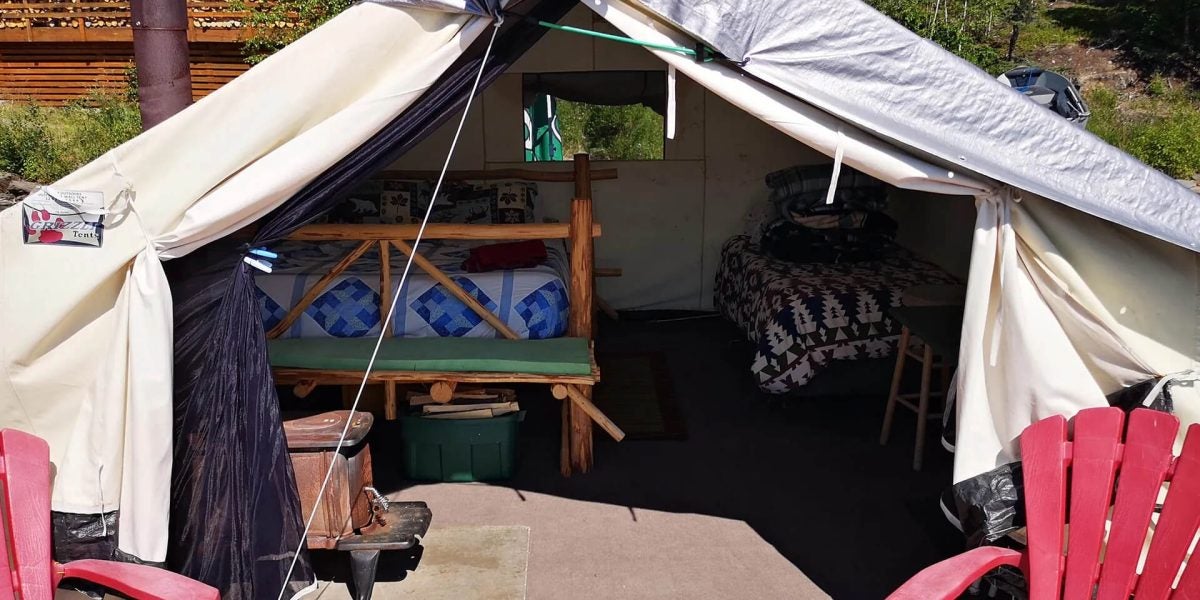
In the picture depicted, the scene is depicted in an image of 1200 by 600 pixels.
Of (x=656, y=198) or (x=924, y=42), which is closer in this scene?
(x=924, y=42)

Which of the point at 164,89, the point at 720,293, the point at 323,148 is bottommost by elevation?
the point at 720,293

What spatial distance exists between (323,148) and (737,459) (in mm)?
2800

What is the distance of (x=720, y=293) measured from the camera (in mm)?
7270

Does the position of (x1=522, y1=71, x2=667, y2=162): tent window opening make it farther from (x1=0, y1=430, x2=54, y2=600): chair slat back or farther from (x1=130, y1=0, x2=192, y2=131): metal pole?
(x1=0, y1=430, x2=54, y2=600): chair slat back

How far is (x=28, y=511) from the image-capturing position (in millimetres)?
2729

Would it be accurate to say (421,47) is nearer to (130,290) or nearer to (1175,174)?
(130,290)

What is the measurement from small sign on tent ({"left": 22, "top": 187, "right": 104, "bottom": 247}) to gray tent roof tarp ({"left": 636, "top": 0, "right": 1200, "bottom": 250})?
5.99 feet

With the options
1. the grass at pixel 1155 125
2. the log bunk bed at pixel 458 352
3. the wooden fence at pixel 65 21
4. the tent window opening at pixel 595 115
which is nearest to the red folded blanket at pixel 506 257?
the log bunk bed at pixel 458 352

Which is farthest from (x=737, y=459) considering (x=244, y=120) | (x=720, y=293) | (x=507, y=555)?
(x=244, y=120)

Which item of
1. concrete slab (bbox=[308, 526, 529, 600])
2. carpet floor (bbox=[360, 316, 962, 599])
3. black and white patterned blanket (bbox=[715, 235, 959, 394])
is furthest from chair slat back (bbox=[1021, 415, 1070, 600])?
black and white patterned blanket (bbox=[715, 235, 959, 394])

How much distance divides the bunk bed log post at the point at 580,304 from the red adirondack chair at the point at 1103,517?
7.03 ft

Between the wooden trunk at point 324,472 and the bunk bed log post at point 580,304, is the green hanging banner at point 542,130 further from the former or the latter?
the wooden trunk at point 324,472

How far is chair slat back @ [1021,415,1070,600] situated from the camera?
2.73m

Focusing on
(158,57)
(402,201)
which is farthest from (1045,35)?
(158,57)
